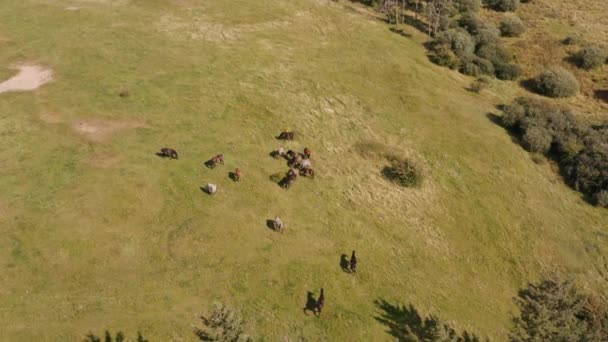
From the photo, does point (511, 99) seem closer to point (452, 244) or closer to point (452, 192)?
point (452, 192)

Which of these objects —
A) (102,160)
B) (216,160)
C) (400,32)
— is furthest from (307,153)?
(400,32)

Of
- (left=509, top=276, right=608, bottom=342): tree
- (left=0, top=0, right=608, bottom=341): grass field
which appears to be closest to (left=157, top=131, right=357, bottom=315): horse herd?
(left=0, top=0, right=608, bottom=341): grass field

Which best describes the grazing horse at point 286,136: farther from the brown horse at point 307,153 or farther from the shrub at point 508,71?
the shrub at point 508,71

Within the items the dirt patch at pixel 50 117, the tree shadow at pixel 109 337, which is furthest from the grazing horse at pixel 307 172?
the dirt patch at pixel 50 117

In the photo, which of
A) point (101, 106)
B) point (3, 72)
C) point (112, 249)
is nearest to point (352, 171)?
point (112, 249)

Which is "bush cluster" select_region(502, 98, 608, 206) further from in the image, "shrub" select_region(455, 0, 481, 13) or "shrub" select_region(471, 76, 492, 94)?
"shrub" select_region(455, 0, 481, 13)

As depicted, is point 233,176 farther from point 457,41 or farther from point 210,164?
point 457,41
